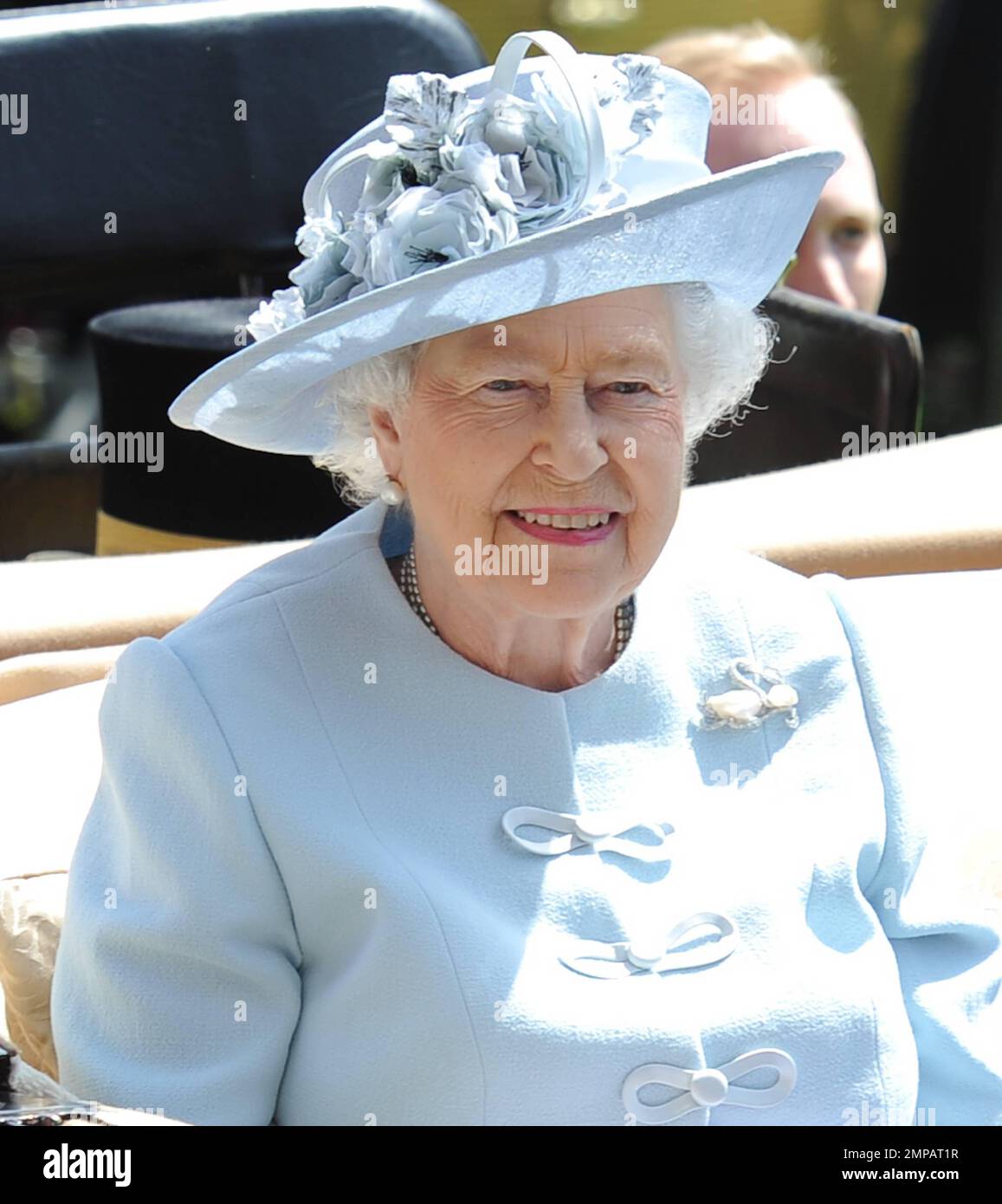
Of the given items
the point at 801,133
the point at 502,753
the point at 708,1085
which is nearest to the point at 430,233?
the point at 502,753

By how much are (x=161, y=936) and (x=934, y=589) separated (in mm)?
1146

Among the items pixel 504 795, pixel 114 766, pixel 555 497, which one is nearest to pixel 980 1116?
pixel 504 795

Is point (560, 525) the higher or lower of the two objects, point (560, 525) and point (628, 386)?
the lower

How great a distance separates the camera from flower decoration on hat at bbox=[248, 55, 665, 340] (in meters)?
1.88

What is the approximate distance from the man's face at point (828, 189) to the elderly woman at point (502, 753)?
8.10 feet

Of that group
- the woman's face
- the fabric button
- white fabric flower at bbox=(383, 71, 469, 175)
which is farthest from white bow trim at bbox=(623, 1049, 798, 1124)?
white fabric flower at bbox=(383, 71, 469, 175)

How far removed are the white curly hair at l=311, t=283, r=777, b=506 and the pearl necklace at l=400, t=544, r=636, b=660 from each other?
10cm

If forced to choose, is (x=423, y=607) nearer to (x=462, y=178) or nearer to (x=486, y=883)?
(x=486, y=883)

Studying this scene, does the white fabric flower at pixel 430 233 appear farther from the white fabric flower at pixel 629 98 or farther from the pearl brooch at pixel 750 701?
the pearl brooch at pixel 750 701

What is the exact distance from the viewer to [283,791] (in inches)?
75.9

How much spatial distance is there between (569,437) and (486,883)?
443 mm

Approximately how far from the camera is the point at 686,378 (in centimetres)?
210

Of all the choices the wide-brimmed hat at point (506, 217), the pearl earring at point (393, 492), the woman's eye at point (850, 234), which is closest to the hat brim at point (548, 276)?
the wide-brimmed hat at point (506, 217)
